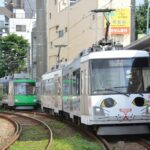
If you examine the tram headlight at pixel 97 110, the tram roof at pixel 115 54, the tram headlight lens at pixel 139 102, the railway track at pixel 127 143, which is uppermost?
the tram roof at pixel 115 54

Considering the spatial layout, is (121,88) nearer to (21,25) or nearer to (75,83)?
(75,83)

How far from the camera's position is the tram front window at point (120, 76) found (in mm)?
17703

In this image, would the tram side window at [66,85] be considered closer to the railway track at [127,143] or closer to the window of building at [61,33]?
the railway track at [127,143]

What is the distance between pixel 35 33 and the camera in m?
78.8

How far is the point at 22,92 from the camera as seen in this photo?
4659cm

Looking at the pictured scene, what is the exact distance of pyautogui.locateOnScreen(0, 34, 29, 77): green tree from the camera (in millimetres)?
76875

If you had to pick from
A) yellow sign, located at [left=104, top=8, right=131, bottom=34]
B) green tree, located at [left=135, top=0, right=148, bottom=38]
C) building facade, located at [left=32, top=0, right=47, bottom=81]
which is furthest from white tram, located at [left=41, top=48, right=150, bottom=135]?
building facade, located at [left=32, top=0, right=47, bottom=81]

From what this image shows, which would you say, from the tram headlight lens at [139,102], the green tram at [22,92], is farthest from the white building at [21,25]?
the tram headlight lens at [139,102]

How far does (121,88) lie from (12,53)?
60.4 meters

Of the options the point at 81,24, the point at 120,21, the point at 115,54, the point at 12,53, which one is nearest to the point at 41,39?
the point at 12,53

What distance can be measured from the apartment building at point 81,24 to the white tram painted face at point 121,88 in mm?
25904

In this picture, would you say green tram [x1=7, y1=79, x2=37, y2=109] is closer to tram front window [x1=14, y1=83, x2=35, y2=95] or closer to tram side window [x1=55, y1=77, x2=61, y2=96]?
tram front window [x1=14, y1=83, x2=35, y2=95]

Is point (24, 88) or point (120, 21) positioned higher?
point (120, 21)

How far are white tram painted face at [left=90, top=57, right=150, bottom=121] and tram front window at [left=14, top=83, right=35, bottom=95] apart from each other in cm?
2893
